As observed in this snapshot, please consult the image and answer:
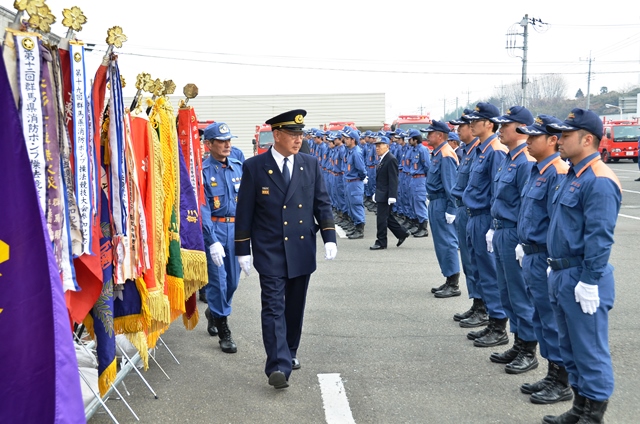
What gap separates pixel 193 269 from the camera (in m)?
5.88

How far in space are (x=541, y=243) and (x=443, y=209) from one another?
4.16m

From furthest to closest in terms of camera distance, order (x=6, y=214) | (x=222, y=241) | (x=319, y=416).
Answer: (x=222, y=241) → (x=319, y=416) → (x=6, y=214)

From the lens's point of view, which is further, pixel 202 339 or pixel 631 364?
pixel 202 339

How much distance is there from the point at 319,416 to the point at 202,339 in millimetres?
2470

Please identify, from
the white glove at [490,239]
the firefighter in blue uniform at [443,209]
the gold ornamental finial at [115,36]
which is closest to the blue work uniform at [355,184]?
the firefighter in blue uniform at [443,209]

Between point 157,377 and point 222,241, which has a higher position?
point 222,241

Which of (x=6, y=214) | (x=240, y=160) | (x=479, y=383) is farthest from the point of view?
(x=240, y=160)

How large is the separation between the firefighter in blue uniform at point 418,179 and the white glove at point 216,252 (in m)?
9.02

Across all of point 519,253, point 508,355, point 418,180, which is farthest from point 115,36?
point 418,180

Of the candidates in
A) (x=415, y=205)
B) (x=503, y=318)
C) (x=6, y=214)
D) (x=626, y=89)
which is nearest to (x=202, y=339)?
(x=503, y=318)

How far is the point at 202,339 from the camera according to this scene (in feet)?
23.6

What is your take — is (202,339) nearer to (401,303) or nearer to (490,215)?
(401,303)

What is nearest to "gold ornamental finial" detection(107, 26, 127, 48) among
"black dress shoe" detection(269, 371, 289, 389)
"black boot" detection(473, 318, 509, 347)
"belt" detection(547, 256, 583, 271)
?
"black dress shoe" detection(269, 371, 289, 389)

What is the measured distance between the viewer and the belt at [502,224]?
20.0ft
